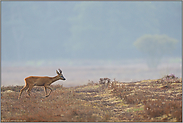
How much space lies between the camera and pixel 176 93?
49.9 feet

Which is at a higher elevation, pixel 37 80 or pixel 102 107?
pixel 37 80

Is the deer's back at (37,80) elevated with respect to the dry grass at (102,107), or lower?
elevated

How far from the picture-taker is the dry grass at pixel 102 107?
36.5ft

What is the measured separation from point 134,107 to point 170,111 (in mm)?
2307

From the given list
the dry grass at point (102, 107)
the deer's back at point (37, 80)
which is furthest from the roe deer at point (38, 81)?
the dry grass at point (102, 107)

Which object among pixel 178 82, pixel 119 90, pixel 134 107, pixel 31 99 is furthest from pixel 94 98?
pixel 178 82

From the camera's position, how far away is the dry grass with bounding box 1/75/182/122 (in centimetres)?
1113

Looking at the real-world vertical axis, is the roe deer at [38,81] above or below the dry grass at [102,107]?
above

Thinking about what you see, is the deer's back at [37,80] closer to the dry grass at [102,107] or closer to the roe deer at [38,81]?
the roe deer at [38,81]

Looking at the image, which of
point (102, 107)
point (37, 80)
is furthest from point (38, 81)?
point (102, 107)

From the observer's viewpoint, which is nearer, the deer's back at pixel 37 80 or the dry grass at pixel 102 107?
the dry grass at pixel 102 107

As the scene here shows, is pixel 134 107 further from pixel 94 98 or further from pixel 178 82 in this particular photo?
pixel 178 82

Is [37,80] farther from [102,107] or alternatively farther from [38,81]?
[102,107]

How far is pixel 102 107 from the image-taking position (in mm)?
13031
